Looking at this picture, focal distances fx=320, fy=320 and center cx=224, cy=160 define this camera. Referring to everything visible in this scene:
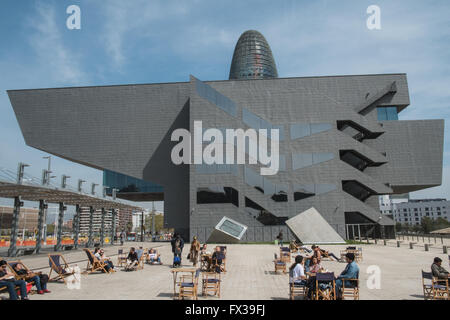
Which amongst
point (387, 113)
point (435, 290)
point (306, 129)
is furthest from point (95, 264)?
point (387, 113)

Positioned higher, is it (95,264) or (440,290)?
(95,264)

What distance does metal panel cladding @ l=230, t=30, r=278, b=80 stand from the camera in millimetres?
96312

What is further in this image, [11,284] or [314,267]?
[314,267]

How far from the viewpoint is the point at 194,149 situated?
4022 cm

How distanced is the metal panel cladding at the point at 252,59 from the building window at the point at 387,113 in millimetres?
51836

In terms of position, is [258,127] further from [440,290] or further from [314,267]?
[440,290]

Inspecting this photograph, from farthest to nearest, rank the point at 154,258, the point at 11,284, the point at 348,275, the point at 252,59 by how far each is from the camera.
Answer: the point at 252,59 → the point at 154,258 → the point at 348,275 → the point at 11,284

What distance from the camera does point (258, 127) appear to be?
41.4m

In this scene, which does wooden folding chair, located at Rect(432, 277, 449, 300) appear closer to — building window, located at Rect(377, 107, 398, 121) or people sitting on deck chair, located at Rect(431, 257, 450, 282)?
people sitting on deck chair, located at Rect(431, 257, 450, 282)

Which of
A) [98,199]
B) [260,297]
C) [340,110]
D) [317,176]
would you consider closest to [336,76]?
[340,110]

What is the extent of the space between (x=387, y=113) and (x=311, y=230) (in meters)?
28.0

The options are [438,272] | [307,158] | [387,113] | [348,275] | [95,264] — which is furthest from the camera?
[387,113]

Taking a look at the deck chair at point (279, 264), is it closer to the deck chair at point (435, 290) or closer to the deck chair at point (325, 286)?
the deck chair at point (325, 286)
